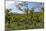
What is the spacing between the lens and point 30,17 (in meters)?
1.41

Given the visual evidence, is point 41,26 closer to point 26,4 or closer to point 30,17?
point 30,17

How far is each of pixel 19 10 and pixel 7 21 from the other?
225mm

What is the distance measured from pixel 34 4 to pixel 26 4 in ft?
0.39

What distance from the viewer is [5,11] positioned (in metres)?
1.35

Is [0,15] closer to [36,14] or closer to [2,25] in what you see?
[2,25]

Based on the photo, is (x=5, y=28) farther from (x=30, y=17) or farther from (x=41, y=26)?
(x=41, y=26)

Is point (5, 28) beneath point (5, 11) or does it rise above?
beneath

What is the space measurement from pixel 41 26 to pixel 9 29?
0.46 meters

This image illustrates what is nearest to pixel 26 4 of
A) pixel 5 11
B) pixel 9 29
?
pixel 5 11

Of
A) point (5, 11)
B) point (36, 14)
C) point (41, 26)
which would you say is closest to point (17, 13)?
point (5, 11)

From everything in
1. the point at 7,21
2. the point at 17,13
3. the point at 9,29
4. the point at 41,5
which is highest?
the point at 41,5

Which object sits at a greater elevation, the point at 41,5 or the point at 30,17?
the point at 41,5

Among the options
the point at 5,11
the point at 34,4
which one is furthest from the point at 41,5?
the point at 5,11

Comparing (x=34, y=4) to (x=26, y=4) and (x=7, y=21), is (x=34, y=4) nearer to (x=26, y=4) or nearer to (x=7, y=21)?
(x=26, y=4)
